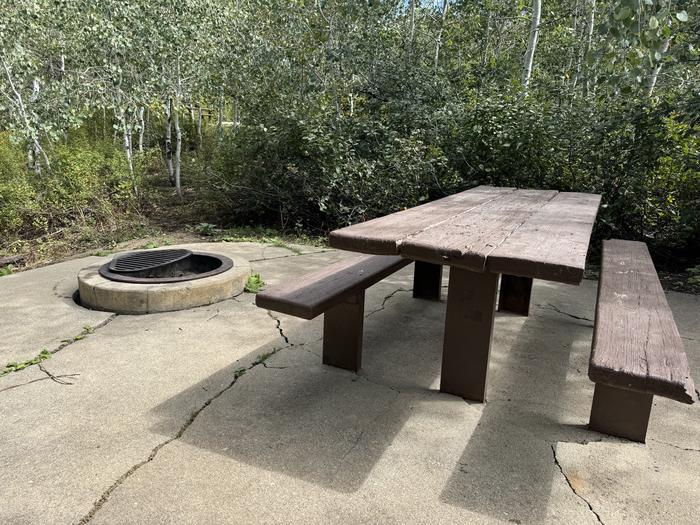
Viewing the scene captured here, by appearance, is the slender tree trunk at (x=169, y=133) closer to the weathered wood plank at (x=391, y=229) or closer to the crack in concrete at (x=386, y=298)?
the crack in concrete at (x=386, y=298)

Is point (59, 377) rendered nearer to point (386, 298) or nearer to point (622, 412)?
point (386, 298)

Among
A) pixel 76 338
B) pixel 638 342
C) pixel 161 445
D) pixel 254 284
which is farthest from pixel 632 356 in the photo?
pixel 76 338

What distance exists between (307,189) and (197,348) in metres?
3.81

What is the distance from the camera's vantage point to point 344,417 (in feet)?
6.89

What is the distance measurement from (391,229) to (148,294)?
6.31 ft

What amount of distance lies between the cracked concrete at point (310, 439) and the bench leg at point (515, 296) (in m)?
0.44

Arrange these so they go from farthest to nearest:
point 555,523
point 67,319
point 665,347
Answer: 1. point 67,319
2. point 665,347
3. point 555,523

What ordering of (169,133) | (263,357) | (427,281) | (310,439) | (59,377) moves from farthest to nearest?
(169,133), (427,281), (263,357), (59,377), (310,439)

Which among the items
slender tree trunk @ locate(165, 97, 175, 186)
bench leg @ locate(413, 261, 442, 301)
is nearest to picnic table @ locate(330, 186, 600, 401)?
bench leg @ locate(413, 261, 442, 301)

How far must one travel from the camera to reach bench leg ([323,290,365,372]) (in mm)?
2480

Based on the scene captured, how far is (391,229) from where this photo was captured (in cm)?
210

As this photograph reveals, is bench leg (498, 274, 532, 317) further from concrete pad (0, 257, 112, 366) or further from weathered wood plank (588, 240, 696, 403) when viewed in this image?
concrete pad (0, 257, 112, 366)

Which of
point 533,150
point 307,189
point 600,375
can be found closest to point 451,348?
point 600,375

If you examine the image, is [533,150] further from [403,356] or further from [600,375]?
[600,375]
